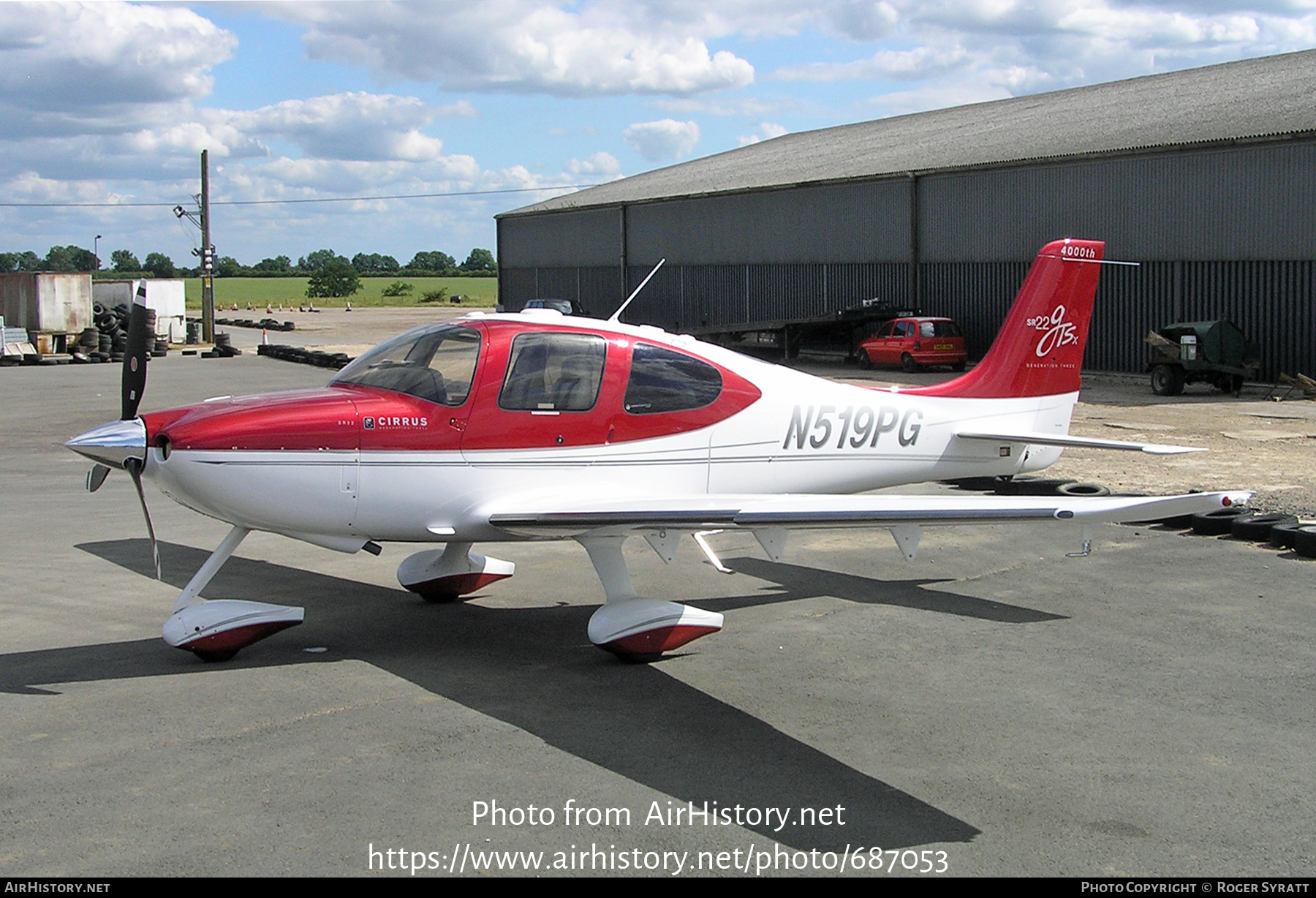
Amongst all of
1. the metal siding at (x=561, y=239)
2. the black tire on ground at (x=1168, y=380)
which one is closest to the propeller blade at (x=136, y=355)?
the black tire on ground at (x=1168, y=380)

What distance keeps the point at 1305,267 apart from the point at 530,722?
2468 centimetres

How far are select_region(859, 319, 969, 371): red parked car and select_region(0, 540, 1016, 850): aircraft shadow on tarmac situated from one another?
22.9 m

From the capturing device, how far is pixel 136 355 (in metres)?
8.29

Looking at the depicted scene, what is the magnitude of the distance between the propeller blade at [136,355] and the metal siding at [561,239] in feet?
137

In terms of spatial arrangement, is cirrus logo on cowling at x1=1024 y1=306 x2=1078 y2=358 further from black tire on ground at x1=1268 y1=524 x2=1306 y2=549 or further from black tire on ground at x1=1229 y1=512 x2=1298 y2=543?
black tire on ground at x1=1268 y1=524 x2=1306 y2=549

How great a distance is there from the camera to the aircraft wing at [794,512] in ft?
21.4

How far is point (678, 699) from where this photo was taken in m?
7.41

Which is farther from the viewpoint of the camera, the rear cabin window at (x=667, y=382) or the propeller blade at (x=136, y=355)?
the rear cabin window at (x=667, y=382)

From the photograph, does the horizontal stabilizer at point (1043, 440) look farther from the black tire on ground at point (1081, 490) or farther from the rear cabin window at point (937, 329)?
the rear cabin window at point (937, 329)

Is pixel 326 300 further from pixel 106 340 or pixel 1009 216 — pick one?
pixel 1009 216

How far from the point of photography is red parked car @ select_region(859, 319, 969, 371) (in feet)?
108

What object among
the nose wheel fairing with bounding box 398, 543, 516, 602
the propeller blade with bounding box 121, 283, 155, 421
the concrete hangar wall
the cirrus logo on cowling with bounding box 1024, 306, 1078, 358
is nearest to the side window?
the nose wheel fairing with bounding box 398, 543, 516, 602
